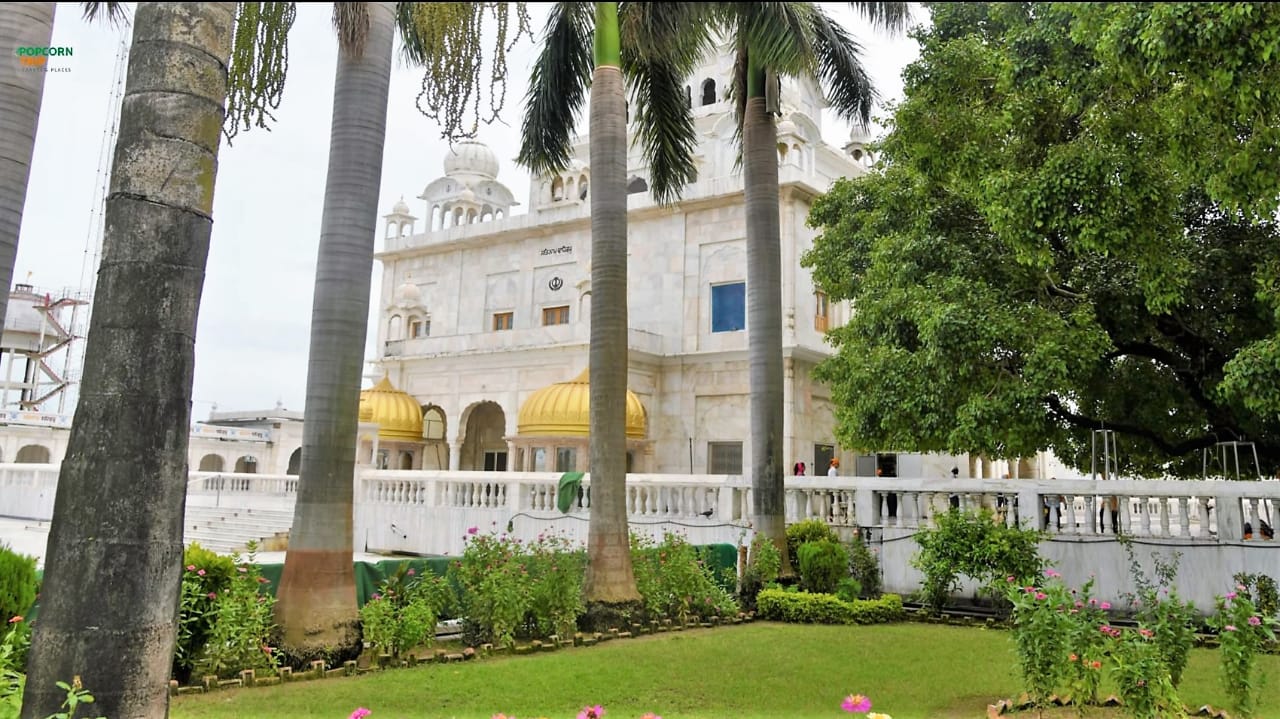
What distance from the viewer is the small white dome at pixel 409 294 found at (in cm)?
3403

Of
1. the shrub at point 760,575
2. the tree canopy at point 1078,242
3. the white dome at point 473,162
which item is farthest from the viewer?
the white dome at point 473,162

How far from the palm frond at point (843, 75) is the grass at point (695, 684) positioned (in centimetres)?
843

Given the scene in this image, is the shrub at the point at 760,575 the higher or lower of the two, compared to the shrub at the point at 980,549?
lower

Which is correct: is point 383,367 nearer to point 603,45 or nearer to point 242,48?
point 603,45

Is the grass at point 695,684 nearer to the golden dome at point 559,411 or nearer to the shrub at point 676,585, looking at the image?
the shrub at point 676,585

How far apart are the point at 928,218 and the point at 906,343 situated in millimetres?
2195

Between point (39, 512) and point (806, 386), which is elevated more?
point (806, 386)

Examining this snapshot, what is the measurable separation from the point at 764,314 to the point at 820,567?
3772 mm

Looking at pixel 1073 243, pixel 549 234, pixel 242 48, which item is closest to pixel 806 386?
pixel 549 234

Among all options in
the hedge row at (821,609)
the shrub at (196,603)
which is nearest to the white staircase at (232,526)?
the hedge row at (821,609)

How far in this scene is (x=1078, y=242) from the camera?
10.4 m

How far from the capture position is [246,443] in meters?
43.6

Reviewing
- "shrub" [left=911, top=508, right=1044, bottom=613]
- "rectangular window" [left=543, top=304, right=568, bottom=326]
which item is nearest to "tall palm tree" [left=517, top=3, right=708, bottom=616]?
"shrub" [left=911, top=508, right=1044, bottom=613]

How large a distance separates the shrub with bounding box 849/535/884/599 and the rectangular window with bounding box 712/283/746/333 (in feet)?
50.2
